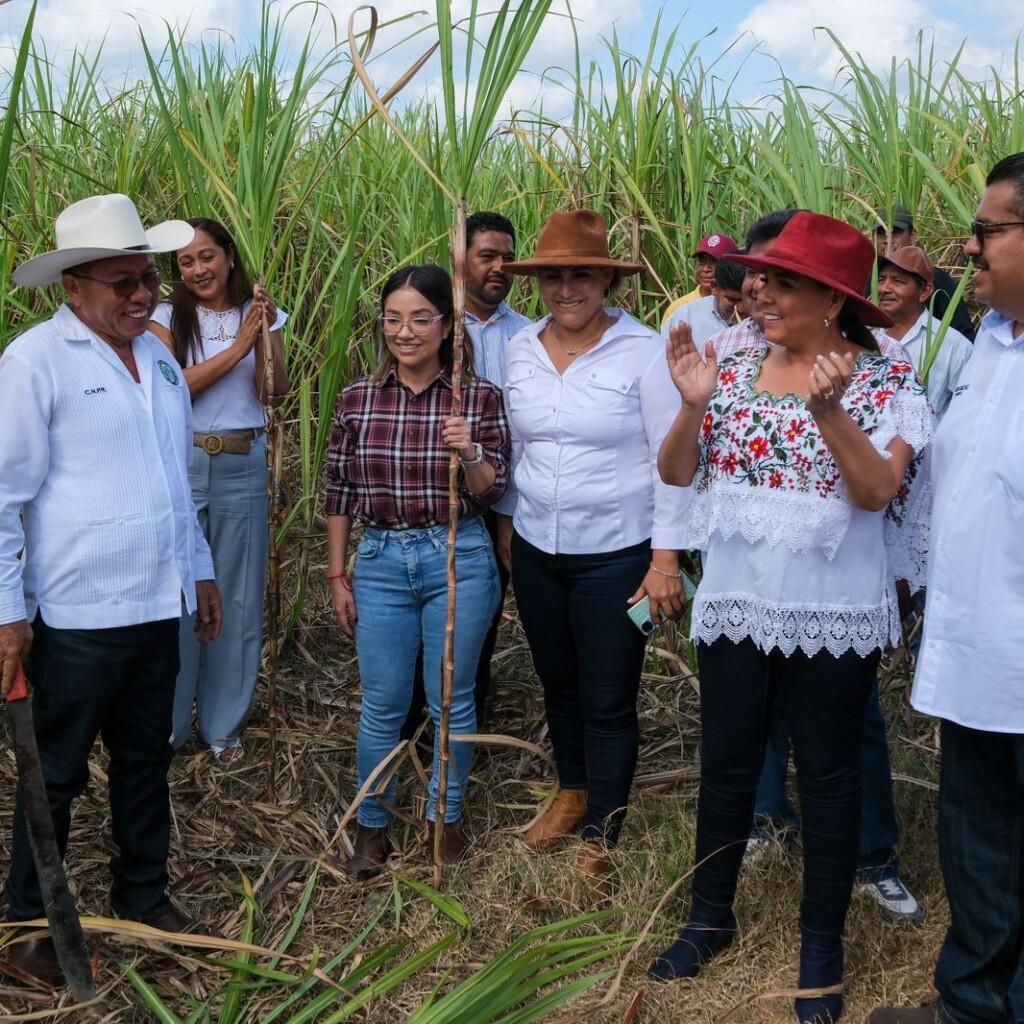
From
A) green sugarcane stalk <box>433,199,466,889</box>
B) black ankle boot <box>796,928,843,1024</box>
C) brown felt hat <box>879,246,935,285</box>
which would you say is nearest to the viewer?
black ankle boot <box>796,928,843,1024</box>

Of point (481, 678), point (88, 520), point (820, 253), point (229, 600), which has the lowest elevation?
point (481, 678)

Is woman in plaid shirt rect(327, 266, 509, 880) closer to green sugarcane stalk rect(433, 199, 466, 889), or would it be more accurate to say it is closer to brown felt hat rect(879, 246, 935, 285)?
green sugarcane stalk rect(433, 199, 466, 889)

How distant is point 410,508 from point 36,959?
128cm

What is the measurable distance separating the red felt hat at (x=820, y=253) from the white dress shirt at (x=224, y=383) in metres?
1.67

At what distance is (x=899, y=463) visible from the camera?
6.85ft

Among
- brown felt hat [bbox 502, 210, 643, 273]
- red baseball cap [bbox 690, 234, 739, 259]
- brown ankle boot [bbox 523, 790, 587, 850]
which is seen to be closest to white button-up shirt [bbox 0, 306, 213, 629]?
brown felt hat [bbox 502, 210, 643, 273]

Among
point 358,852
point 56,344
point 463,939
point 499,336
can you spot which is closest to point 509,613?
point 499,336

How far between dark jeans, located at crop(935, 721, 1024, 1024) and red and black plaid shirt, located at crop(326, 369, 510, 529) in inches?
50.3

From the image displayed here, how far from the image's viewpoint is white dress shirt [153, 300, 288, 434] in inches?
130

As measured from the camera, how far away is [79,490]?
2.27 metres

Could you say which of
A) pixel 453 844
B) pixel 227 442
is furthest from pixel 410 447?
pixel 453 844

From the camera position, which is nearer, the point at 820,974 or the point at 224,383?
the point at 820,974

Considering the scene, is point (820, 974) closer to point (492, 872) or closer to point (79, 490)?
point (492, 872)

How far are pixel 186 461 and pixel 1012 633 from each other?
1746 mm
